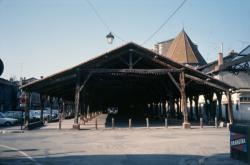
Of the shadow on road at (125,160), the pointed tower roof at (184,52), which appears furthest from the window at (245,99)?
the shadow on road at (125,160)

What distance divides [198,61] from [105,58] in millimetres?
37130

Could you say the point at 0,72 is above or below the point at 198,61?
below

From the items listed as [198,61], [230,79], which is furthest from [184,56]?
[230,79]

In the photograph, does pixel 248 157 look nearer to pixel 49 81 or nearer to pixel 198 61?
pixel 49 81

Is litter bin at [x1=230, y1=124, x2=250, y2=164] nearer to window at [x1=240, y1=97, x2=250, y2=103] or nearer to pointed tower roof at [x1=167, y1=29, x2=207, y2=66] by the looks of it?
window at [x1=240, y1=97, x2=250, y2=103]

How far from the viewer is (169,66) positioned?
88.7ft

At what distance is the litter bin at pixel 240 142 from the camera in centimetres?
952

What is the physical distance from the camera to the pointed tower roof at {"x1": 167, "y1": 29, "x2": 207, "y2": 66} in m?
59.7

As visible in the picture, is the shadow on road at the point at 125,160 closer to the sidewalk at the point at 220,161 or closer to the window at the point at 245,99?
the sidewalk at the point at 220,161

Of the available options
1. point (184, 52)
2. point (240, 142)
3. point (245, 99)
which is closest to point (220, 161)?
point (240, 142)

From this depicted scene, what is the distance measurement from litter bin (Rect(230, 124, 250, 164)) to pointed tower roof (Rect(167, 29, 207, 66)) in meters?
49.4

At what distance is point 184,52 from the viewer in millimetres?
60312

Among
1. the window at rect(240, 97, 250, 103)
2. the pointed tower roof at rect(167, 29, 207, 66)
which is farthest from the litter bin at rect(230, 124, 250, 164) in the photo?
the pointed tower roof at rect(167, 29, 207, 66)

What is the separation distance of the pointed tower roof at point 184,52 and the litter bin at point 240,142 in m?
49.4
